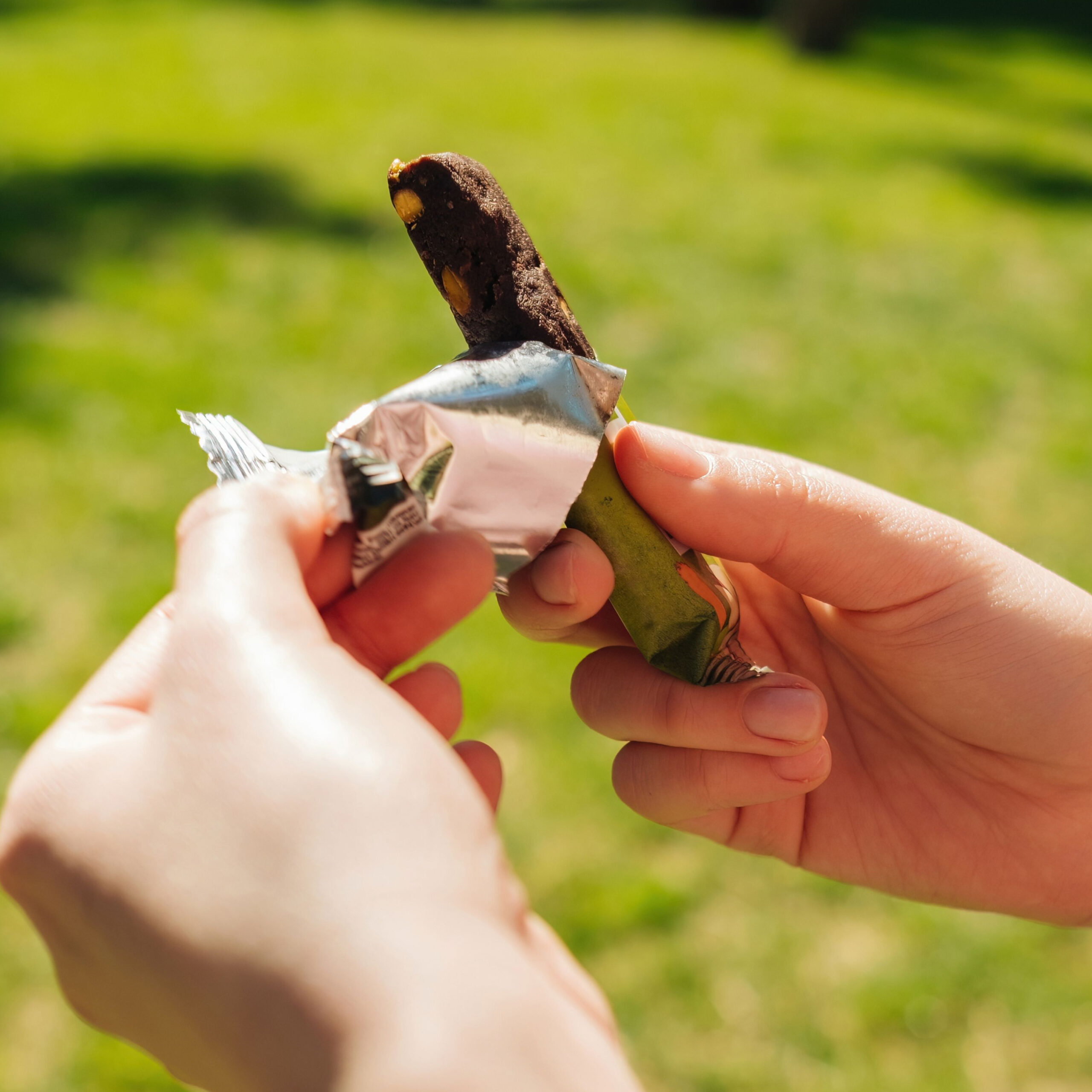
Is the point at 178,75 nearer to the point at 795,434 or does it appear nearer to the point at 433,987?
the point at 795,434

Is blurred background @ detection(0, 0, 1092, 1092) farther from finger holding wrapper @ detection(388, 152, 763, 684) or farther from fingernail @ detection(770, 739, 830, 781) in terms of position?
finger holding wrapper @ detection(388, 152, 763, 684)

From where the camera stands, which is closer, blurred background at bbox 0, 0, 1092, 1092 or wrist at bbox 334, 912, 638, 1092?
wrist at bbox 334, 912, 638, 1092

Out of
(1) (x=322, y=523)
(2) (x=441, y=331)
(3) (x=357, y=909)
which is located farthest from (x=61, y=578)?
(3) (x=357, y=909)

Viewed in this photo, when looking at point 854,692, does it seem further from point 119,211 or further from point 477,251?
point 119,211

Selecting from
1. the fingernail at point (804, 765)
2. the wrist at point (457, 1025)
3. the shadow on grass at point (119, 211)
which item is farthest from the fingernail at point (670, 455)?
the shadow on grass at point (119, 211)

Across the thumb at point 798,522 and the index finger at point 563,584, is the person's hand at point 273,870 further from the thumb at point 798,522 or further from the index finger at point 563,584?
the thumb at point 798,522

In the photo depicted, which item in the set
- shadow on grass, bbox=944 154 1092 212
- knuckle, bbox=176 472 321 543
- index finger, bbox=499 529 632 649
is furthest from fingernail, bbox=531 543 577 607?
shadow on grass, bbox=944 154 1092 212
